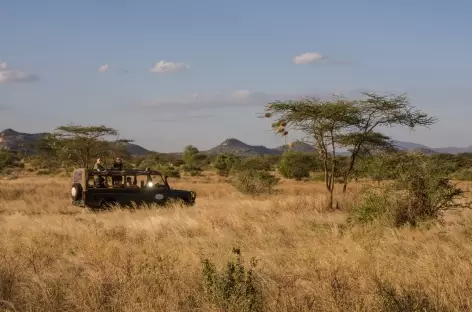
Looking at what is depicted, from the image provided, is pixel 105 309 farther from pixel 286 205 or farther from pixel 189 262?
pixel 286 205

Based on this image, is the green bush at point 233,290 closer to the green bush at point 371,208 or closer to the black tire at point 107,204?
the green bush at point 371,208

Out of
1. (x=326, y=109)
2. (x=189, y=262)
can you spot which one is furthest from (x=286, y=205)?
(x=189, y=262)

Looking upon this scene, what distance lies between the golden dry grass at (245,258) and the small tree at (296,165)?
3007 centimetres

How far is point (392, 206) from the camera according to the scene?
34.7 feet

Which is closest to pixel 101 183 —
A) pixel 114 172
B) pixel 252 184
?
pixel 114 172

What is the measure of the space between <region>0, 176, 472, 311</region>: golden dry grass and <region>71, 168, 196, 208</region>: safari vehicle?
12.6ft

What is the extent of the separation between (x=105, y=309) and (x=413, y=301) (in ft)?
9.93

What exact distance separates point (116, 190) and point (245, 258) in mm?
9066

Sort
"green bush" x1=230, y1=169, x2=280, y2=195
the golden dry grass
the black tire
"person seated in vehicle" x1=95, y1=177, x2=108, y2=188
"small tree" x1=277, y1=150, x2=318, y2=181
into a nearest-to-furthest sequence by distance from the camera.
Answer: the golden dry grass
the black tire
"person seated in vehicle" x1=95, y1=177, x2=108, y2=188
"green bush" x1=230, y1=169, x2=280, y2=195
"small tree" x1=277, y1=150, x2=318, y2=181

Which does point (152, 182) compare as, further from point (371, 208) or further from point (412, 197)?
point (412, 197)

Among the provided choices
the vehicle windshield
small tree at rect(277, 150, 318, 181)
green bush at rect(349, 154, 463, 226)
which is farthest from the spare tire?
small tree at rect(277, 150, 318, 181)

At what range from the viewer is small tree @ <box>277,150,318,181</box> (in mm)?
42188

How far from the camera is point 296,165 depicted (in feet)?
138

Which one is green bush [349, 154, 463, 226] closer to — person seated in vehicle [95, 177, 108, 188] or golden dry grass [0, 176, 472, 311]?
golden dry grass [0, 176, 472, 311]
